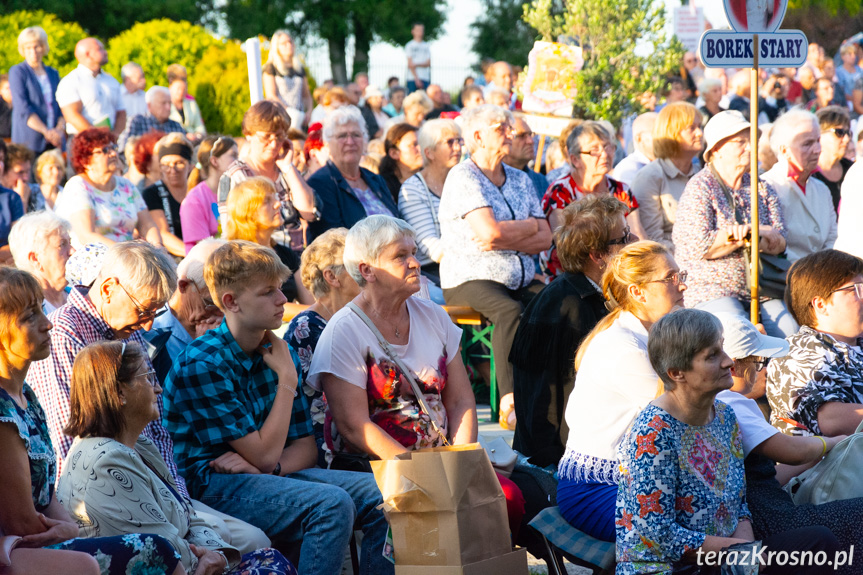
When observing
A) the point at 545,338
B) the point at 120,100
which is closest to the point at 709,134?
the point at 545,338

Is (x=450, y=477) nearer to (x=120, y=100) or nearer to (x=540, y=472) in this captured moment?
(x=540, y=472)

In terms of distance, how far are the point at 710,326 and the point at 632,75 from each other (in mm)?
7710

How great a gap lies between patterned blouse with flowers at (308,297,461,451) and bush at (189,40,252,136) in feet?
42.0

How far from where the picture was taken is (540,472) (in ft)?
14.6

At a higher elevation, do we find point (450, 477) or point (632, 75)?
point (632, 75)

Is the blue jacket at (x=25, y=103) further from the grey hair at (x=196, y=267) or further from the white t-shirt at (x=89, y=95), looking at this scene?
the grey hair at (x=196, y=267)

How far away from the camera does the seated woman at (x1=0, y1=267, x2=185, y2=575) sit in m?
3.00

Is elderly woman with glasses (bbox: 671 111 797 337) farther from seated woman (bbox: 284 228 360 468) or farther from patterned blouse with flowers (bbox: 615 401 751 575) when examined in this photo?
patterned blouse with flowers (bbox: 615 401 751 575)

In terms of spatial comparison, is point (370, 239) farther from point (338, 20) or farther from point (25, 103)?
point (338, 20)

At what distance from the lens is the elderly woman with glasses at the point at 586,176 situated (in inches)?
266

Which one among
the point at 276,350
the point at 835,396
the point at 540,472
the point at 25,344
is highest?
the point at 25,344

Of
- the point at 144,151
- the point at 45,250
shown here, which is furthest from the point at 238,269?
the point at 144,151

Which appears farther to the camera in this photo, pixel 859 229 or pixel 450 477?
pixel 859 229

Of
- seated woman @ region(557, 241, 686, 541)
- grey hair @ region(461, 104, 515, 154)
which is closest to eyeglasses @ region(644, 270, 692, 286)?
seated woman @ region(557, 241, 686, 541)
